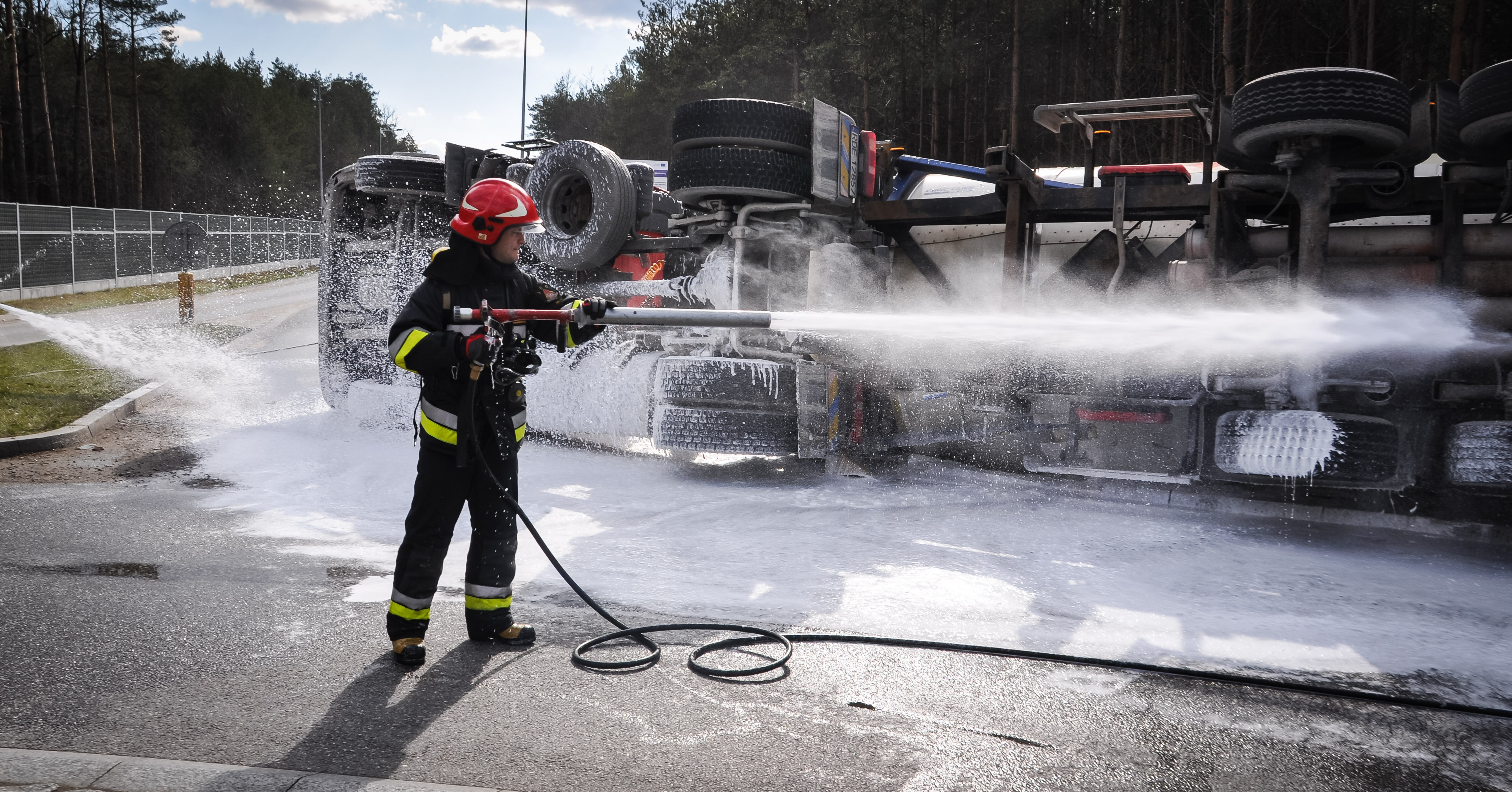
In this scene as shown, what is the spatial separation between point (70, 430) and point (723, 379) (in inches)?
221

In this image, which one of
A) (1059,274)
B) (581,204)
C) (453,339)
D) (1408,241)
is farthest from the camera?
(581,204)

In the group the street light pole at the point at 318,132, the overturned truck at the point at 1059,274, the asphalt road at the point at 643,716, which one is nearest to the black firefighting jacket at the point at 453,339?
the asphalt road at the point at 643,716

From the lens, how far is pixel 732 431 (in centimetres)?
610

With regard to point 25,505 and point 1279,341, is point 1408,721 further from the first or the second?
point 25,505

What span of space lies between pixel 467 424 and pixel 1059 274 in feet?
13.5

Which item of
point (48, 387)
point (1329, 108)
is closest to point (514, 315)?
point (1329, 108)

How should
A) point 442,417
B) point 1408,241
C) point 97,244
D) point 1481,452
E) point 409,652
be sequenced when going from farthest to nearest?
point 97,244 < point 1408,241 < point 1481,452 < point 442,417 < point 409,652

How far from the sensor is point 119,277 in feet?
94.8

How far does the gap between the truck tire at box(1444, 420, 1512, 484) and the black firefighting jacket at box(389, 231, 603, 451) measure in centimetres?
390

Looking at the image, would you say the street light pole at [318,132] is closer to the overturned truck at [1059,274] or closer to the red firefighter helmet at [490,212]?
the overturned truck at [1059,274]

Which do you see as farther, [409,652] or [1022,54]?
[1022,54]

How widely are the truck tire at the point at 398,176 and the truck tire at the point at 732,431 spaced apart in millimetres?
3446

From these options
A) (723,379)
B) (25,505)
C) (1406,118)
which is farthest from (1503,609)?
(25,505)

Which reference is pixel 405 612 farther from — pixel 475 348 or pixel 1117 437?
pixel 1117 437
